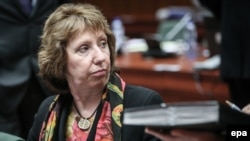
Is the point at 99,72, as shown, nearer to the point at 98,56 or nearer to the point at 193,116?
the point at 98,56

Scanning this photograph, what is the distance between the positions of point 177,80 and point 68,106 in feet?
6.67

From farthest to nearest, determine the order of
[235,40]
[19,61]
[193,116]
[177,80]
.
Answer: [177,80], [235,40], [19,61], [193,116]

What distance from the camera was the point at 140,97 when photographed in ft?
5.45

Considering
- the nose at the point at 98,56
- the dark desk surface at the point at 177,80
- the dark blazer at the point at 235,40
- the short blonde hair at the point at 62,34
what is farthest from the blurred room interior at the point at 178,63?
the nose at the point at 98,56

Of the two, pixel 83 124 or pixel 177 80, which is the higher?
pixel 83 124

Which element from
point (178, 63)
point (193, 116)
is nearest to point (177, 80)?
point (178, 63)

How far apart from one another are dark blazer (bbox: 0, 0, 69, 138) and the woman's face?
63 centimetres

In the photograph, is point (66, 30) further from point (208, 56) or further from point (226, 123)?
point (208, 56)

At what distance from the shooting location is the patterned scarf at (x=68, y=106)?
5.35ft

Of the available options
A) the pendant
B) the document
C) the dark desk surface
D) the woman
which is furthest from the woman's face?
the dark desk surface

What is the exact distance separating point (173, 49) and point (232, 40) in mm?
1935

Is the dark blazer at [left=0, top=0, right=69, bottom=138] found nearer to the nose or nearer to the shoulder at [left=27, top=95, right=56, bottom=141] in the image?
the shoulder at [left=27, top=95, right=56, bottom=141]

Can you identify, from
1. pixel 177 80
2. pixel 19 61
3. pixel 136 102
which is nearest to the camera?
pixel 136 102

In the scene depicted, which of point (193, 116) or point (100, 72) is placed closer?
point (193, 116)
